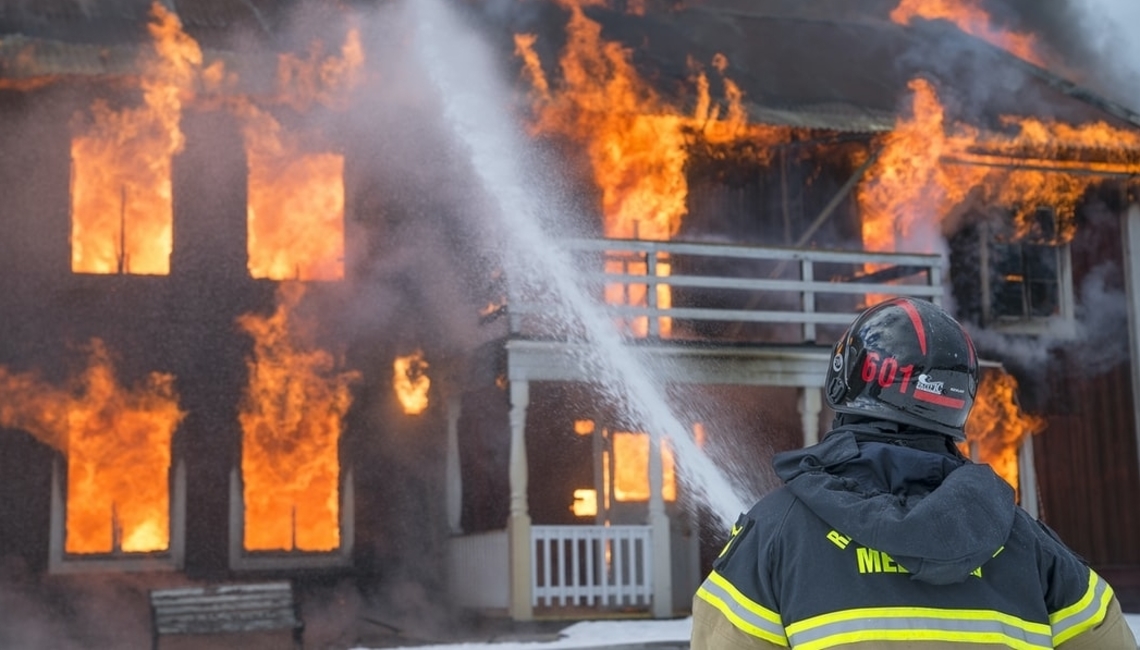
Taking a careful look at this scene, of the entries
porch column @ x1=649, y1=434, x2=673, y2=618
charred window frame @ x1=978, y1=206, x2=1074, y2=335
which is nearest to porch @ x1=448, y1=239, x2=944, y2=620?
porch column @ x1=649, y1=434, x2=673, y2=618

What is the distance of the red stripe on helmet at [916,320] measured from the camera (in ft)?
8.36

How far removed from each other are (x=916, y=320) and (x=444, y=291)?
12.5 meters

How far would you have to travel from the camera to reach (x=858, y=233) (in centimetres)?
1692

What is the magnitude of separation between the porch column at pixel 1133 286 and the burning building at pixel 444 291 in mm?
913

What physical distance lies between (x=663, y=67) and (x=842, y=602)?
1396 cm

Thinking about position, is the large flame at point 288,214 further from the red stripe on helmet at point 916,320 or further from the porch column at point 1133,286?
the red stripe on helmet at point 916,320

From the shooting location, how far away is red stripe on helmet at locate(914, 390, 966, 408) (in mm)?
2510

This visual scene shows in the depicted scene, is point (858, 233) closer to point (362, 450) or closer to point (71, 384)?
point (362, 450)

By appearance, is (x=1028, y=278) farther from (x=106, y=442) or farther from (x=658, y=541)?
(x=106, y=442)

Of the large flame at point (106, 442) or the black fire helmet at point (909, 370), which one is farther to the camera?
the large flame at point (106, 442)

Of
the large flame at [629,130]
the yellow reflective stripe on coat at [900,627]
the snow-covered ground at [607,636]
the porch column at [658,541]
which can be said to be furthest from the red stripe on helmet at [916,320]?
the large flame at [629,130]

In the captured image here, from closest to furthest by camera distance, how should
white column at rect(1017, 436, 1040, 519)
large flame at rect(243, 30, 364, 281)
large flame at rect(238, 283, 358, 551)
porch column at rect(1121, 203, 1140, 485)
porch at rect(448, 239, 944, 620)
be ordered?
porch at rect(448, 239, 944, 620) → large flame at rect(238, 283, 358, 551) → large flame at rect(243, 30, 364, 281) → white column at rect(1017, 436, 1040, 519) → porch column at rect(1121, 203, 1140, 485)

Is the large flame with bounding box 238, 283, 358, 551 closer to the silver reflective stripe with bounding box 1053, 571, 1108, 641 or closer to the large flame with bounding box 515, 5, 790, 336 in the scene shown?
the large flame with bounding box 515, 5, 790, 336

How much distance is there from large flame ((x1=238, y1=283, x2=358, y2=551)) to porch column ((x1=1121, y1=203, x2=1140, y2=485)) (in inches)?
377
